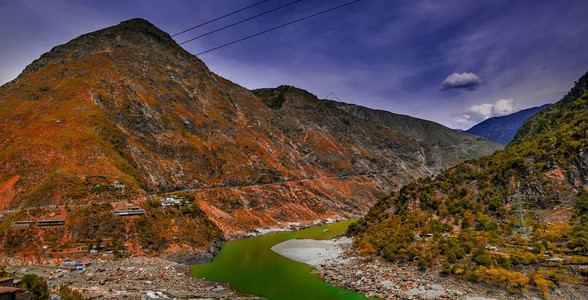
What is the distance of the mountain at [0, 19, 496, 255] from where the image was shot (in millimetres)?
52250

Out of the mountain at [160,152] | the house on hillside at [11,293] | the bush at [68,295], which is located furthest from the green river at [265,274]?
the house on hillside at [11,293]

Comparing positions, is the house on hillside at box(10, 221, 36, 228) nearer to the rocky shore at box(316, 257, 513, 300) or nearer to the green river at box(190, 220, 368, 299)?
the green river at box(190, 220, 368, 299)

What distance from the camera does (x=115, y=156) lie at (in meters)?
70.3

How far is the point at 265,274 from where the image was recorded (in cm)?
4369

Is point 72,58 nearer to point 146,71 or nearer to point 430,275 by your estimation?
point 146,71

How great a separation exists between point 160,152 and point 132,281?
2362 inches

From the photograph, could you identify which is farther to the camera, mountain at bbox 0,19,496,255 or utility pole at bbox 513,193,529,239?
mountain at bbox 0,19,496,255

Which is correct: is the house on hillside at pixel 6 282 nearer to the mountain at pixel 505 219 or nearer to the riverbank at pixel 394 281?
the riverbank at pixel 394 281

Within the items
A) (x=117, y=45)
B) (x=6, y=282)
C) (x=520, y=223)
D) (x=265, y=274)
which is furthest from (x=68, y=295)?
(x=117, y=45)

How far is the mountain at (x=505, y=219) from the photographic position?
110 feet

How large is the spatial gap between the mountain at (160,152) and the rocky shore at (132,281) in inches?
234

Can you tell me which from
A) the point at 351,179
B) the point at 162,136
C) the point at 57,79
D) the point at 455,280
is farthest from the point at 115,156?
the point at 351,179

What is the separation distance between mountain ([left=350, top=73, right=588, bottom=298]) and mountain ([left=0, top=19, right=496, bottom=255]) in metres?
33.3

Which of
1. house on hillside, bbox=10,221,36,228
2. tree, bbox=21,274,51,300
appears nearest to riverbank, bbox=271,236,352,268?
tree, bbox=21,274,51,300
